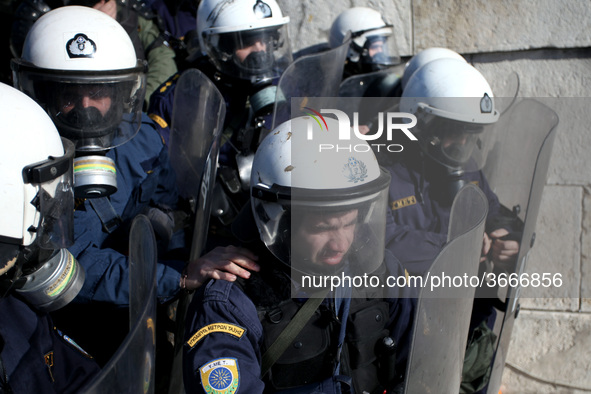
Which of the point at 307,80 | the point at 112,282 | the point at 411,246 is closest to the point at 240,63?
the point at 307,80

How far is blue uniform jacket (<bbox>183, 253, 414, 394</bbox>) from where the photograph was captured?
162cm

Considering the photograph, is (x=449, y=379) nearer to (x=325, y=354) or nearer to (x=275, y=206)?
(x=325, y=354)

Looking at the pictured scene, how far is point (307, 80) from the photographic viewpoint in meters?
2.90

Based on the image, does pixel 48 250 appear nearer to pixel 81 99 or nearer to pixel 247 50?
pixel 81 99

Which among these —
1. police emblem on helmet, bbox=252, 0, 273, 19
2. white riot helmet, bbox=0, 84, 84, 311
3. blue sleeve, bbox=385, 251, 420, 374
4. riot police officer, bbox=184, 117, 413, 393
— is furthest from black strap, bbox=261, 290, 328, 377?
police emblem on helmet, bbox=252, 0, 273, 19

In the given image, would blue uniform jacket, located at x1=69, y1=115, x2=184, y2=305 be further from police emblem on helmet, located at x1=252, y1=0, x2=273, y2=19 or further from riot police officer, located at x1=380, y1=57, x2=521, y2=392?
riot police officer, located at x1=380, y1=57, x2=521, y2=392

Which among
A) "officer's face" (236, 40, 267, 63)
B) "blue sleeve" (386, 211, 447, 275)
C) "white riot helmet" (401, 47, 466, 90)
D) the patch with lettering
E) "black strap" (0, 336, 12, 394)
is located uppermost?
"officer's face" (236, 40, 267, 63)

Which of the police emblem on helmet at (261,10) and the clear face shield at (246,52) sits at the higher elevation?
the police emblem on helmet at (261,10)

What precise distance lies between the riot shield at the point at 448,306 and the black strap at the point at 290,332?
443 millimetres

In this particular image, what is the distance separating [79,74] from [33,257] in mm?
890

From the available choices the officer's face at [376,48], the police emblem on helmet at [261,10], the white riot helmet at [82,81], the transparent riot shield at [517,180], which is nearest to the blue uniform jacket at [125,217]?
the white riot helmet at [82,81]

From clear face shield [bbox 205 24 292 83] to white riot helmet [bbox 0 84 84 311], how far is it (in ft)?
5.40

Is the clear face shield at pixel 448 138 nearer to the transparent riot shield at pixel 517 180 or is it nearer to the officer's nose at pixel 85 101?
the transparent riot shield at pixel 517 180

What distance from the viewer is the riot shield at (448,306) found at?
4.69 ft
